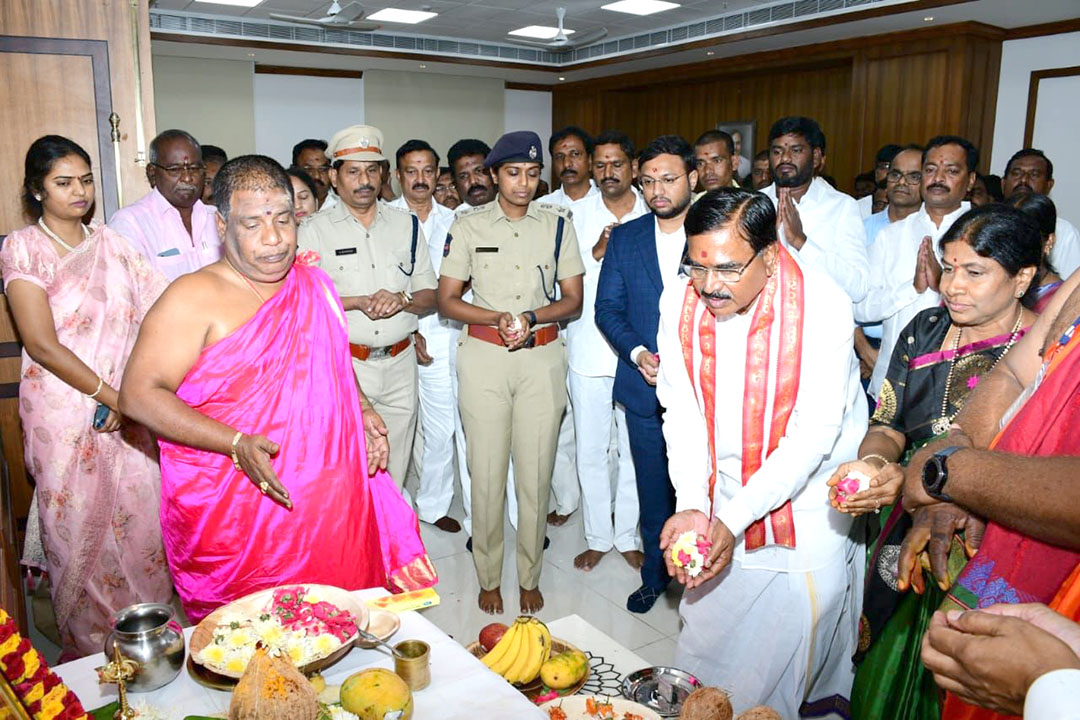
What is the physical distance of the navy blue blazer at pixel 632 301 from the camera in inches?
130

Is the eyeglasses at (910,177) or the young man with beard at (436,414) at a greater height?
the eyeglasses at (910,177)

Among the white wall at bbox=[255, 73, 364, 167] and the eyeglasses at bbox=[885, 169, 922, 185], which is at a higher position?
the white wall at bbox=[255, 73, 364, 167]

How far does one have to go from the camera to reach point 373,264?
3.61 metres

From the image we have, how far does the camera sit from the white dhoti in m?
2.26

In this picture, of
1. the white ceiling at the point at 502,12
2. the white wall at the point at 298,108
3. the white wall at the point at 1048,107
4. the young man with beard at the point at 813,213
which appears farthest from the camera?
the white wall at the point at 298,108

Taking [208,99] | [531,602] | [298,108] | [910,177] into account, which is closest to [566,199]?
[910,177]

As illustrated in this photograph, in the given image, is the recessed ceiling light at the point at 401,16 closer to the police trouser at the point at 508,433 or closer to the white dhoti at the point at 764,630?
the police trouser at the point at 508,433

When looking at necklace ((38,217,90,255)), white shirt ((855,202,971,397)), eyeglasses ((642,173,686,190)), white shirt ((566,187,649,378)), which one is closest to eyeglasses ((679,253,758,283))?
eyeglasses ((642,173,686,190))

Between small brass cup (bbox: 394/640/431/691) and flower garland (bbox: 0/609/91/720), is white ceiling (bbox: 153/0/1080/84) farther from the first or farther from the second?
flower garland (bbox: 0/609/91/720)

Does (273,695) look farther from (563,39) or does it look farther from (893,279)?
(563,39)

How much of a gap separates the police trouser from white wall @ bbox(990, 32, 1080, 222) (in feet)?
23.9

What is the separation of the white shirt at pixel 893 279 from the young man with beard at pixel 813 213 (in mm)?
160

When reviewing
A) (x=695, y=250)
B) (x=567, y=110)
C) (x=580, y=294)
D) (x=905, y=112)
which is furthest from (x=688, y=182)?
(x=567, y=110)

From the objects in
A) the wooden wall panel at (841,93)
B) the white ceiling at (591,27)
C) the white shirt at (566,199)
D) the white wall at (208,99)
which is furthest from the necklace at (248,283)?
the white wall at (208,99)
